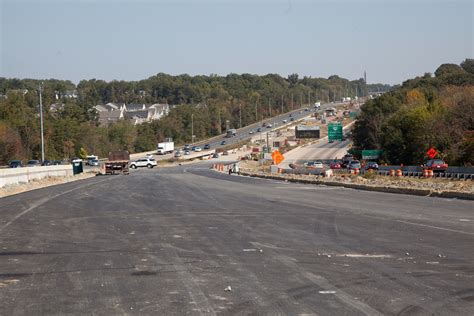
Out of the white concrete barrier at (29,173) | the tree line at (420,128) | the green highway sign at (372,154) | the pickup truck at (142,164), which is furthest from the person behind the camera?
the pickup truck at (142,164)

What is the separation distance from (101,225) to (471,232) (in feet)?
32.6

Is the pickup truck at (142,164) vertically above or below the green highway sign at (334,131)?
below

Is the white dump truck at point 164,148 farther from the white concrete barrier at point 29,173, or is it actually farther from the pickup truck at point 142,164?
the white concrete barrier at point 29,173

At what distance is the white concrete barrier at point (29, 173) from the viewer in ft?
154

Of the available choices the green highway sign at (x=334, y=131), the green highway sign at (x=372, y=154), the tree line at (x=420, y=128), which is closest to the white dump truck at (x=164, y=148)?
the tree line at (x=420, y=128)

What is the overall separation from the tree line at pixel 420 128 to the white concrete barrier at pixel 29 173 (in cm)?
3681

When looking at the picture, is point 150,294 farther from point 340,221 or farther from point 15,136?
point 15,136

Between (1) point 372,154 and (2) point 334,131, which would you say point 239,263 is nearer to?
(1) point 372,154

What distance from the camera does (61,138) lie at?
135125 mm

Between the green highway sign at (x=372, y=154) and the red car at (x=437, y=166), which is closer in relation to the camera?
the red car at (x=437, y=166)

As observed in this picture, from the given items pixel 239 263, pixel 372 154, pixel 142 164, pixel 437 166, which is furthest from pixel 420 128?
pixel 239 263

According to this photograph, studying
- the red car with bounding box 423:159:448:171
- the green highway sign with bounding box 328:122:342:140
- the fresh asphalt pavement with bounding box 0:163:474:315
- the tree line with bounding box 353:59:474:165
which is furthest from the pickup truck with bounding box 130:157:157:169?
the fresh asphalt pavement with bounding box 0:163:474:315

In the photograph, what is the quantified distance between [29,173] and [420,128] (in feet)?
145

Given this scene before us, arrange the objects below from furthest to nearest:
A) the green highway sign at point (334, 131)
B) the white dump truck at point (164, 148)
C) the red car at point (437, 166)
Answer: the white dump truck at point (164, 148) < the green highway sign at point (334, 131) < the red car at point (437, 166)
